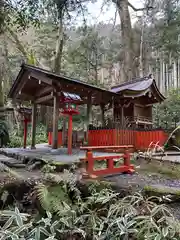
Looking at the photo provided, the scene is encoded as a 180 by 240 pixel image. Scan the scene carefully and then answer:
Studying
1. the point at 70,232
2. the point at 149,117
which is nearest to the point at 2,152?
the point at 70,232

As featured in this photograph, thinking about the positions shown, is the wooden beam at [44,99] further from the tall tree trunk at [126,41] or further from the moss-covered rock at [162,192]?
the tall tree trunk at [126,41]

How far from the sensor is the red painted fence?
951cm

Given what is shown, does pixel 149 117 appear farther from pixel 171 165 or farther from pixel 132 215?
pixel 132 215

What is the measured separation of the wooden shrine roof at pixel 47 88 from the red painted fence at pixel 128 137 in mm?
1710

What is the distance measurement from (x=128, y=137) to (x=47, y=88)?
3.90 m

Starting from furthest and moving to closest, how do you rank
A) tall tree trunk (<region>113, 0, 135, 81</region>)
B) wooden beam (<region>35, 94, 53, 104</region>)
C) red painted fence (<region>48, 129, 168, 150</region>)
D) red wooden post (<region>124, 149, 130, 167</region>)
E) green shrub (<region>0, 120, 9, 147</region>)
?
tall tree trunk (<region>113, 0, 135, 81</region>) → green shrub (<region>0, 120, 9, 147</region>) → red painted fence (<region>48, 129, 168, 150</region>) → wooden beam (<region>35, 94, 53, 104</region>) → red wooden post (<region>124, 149, 130, 167</region>)

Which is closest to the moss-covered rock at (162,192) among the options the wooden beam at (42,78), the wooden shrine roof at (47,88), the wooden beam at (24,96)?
the wooden shrine roof at (47,88)

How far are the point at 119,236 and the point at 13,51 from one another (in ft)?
78.2

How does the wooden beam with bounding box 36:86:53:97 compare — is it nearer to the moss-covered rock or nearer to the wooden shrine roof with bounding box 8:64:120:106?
the wooden shrine roof with bounding box 8:64:120:106

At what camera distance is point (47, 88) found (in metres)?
9.30

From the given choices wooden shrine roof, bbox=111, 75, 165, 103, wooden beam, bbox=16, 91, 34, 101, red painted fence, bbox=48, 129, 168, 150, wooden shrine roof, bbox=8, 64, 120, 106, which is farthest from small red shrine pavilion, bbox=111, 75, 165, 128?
wooden beam, bbox=16, 91, 34, 101

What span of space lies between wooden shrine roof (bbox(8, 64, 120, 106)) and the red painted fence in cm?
171

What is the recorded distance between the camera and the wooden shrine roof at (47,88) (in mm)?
8094

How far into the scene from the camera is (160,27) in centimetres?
2072
